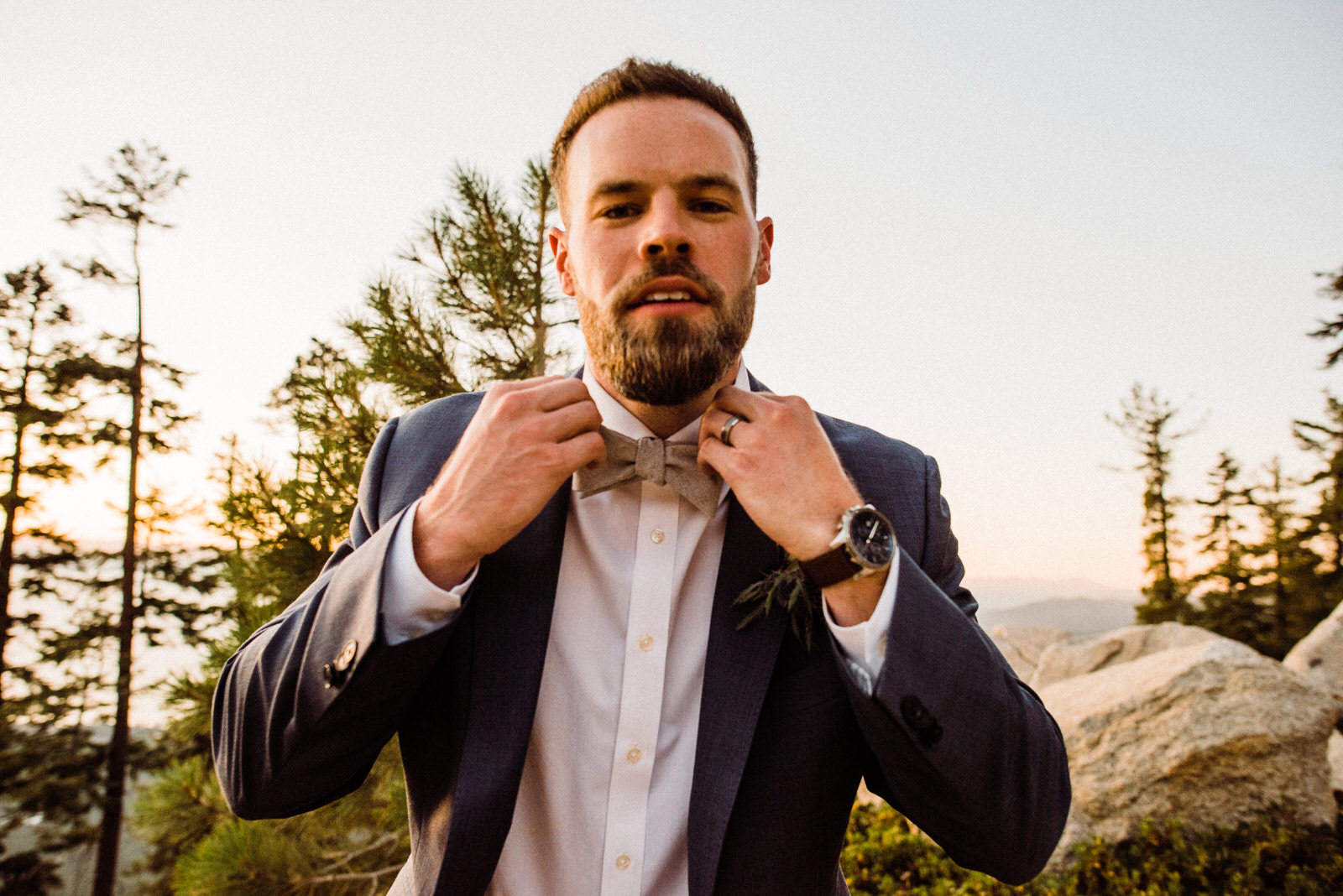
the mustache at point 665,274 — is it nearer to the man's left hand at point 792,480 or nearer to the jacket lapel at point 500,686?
the man's left hand at point 792,480

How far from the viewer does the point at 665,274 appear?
158 centimetres

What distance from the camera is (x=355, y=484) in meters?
3.59

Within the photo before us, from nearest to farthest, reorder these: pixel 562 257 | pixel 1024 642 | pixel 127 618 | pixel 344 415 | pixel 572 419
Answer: pixel 572 419 < pixel 562 257 < pixel 344 415 < pixel 1024 642 < pixel 127 618

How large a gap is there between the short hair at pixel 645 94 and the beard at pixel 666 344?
0.46 m

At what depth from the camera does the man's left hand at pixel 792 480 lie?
4.50 ft

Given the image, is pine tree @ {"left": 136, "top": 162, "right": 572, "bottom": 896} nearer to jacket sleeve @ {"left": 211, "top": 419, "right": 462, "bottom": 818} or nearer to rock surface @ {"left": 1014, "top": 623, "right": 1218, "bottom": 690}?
jacket sleeve @ {"left": 211, "top": 419, "right": 462, "bottom": 818}

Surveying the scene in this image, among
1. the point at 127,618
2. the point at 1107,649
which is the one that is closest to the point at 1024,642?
the point at 1107,649

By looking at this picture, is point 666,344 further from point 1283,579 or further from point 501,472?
point 1283,579

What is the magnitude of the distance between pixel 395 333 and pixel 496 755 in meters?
2.77

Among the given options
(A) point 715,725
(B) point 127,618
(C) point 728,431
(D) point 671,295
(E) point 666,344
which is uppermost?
(D) point 671,295

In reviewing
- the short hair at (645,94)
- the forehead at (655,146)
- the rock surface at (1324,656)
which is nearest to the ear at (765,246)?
Answer: the short hair at (645,94)

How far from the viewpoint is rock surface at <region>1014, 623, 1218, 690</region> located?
9156 millimetres

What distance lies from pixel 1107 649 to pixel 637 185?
10.4 metres

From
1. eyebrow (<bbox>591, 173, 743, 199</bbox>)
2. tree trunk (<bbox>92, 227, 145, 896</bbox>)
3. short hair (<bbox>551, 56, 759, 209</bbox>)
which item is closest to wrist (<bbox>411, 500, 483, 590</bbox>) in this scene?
eyebrow (<bbox>591, 173, 743, 199</bbox>)
